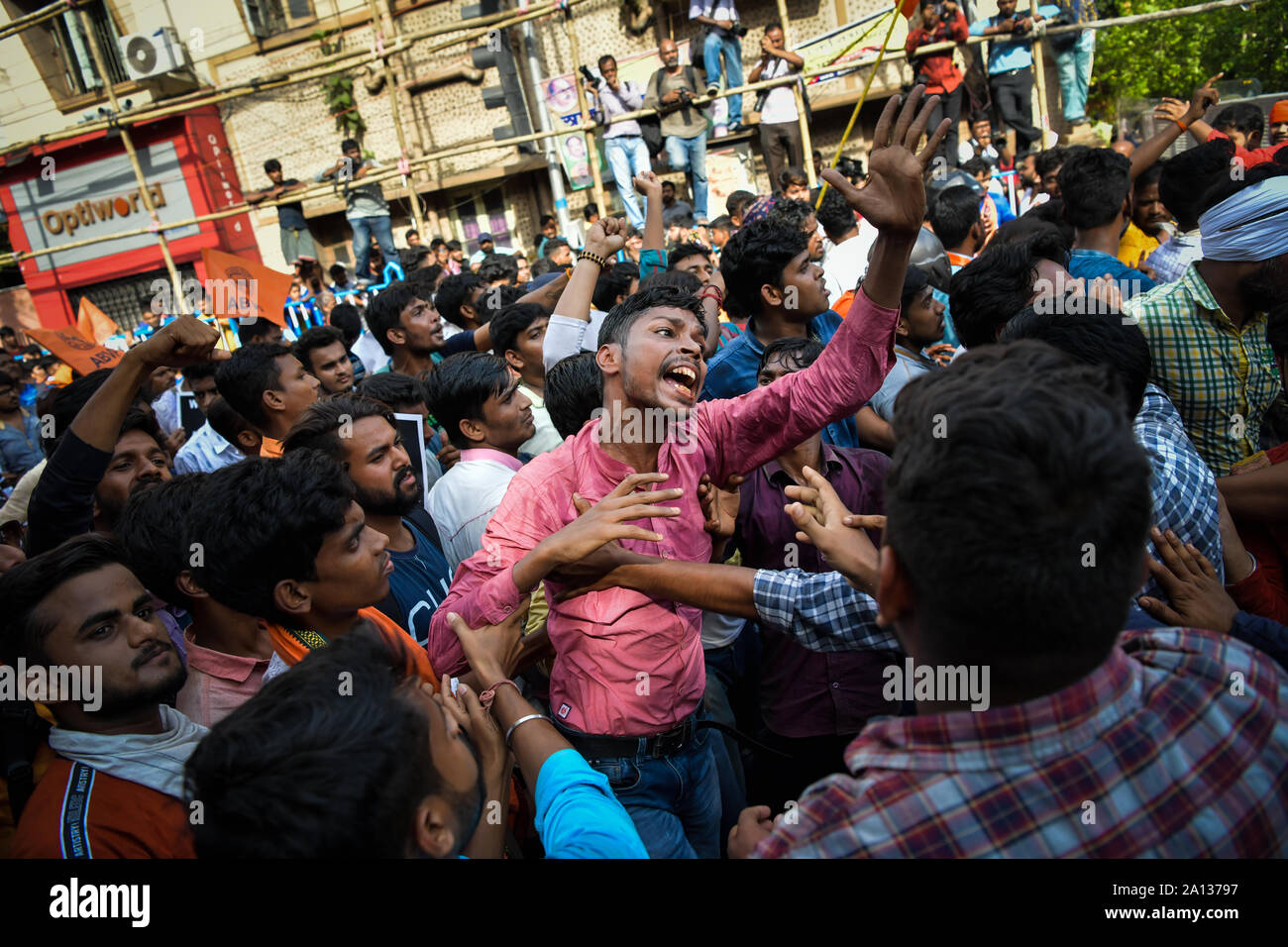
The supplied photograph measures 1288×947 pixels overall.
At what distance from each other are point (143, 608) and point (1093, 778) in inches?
84.9

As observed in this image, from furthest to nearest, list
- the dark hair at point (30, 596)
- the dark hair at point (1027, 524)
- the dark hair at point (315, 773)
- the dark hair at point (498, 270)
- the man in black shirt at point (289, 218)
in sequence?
the man in black shirt at point (289, 218) → the dark hair at point (498, 270) → the dark hair at point (30, 596) → the dark hair at point (315, 773) → the dark hair at point (1027, 524)

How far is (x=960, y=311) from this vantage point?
305cm

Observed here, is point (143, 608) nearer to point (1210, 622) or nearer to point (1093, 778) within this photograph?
point (1093, 778)

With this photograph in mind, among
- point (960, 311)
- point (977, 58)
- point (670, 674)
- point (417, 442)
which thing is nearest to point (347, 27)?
point (977, 58)

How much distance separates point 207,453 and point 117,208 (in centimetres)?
1783

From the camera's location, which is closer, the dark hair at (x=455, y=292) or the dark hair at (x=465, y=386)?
the dark hair at (x=465, y=386)

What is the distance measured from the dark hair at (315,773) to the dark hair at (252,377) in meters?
3.14

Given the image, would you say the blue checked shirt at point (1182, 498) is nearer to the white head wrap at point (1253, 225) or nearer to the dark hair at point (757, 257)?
the white head wrap at point (1253, 225)

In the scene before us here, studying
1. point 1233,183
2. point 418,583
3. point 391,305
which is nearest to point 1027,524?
point 418,583

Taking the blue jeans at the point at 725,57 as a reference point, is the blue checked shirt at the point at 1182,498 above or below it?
below

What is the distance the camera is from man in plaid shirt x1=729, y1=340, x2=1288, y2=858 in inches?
39.2

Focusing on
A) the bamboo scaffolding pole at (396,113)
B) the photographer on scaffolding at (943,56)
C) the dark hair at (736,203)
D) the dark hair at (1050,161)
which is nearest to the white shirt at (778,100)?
the photographer on scaffolding at (943,56)

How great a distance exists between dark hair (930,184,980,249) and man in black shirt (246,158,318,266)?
35.3ft

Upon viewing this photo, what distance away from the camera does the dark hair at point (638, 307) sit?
232cm
